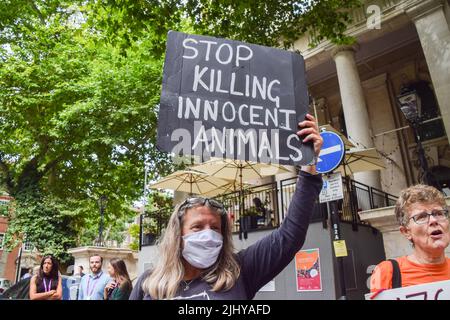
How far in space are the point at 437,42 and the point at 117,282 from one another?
11.4 metres

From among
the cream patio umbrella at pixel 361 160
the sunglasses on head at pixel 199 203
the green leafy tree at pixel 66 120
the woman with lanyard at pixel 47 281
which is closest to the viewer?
the sunglasses on head at pixel 199 203

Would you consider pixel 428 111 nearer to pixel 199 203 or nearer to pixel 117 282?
pixel 117 282

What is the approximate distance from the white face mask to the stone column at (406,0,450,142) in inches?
421

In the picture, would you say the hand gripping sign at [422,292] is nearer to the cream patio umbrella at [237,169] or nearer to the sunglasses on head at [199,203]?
the sunglasses on head at [199,203]

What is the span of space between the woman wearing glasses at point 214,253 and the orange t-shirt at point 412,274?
0.51 meters

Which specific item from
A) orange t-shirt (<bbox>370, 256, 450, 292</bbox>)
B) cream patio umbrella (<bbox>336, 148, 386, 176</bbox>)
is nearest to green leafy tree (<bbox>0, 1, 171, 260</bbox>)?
cream patio umbrella (<bbox>336, 148, 386, 176</bbox>)

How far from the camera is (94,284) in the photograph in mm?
6848

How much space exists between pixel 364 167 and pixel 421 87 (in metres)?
8.35

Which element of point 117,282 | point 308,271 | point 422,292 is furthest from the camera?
point 308,271

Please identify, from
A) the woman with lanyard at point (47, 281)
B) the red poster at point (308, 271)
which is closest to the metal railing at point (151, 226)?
the red poster at point (308, 271)

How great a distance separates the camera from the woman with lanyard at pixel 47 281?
6207 millimetres

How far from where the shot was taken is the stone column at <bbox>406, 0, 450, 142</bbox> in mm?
10766

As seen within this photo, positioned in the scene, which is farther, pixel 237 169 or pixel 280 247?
pixel 237 169

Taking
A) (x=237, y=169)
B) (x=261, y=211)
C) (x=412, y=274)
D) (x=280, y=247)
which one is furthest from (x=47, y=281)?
(x=237, y=169)
